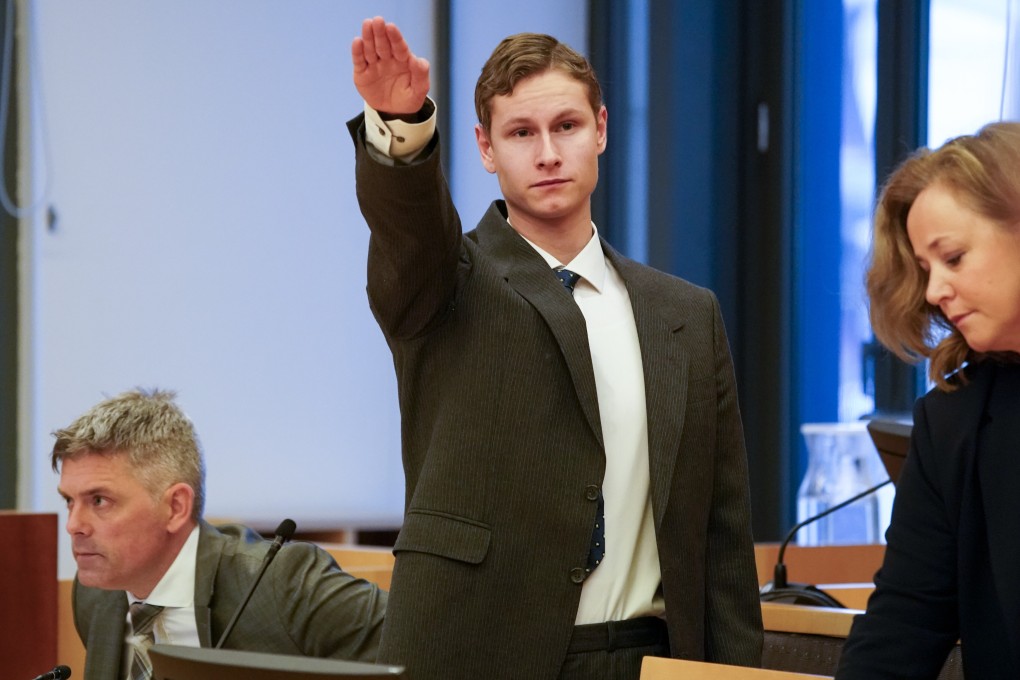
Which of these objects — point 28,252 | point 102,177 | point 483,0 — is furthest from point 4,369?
point 483,0

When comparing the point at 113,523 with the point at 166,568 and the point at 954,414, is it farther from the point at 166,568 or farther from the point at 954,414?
the point at 954,414

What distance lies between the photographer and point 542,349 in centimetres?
172

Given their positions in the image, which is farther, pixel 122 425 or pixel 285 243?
pixel 285 243

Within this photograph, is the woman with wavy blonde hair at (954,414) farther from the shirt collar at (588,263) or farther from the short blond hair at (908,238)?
the shirt collar at (588,263)

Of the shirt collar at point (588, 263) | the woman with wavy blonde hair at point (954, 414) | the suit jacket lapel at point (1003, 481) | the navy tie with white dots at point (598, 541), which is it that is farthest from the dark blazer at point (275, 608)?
the suit jacket lapel at point (1003, 481)

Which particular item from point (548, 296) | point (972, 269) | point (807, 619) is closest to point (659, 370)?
point (548, 296)

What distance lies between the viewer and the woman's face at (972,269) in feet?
4.24

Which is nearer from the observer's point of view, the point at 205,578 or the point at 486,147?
the point at 486,147

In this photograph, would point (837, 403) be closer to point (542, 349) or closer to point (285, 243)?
point (285, 243)

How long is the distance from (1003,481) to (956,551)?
0.09 m

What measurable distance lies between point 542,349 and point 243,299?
11.3 feet

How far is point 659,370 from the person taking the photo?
1792 mm

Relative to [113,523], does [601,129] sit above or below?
above

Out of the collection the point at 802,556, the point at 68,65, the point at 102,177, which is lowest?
the point at 802,556
